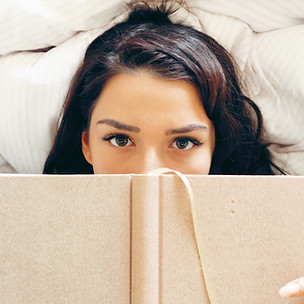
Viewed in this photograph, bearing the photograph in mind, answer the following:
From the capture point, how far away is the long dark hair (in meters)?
0.71

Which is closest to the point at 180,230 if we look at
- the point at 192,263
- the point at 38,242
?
the point at 192,263

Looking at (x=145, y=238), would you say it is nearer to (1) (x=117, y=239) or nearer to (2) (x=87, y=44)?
(1) (x=117, y=239)

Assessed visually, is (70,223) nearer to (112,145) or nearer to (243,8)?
(112,145)

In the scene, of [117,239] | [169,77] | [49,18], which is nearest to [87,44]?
[49,18]

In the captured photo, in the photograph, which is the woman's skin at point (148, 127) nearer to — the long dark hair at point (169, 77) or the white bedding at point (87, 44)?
the long dark hair at point (169, 77)

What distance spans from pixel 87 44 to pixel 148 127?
0.83ft

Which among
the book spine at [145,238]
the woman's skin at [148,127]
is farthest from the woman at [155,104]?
the book spine at [145,238]

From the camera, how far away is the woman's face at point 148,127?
659mm

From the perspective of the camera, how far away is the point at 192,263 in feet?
1.45

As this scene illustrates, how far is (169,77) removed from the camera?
679 mm

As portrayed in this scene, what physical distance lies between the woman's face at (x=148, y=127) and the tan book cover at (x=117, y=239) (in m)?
0.22

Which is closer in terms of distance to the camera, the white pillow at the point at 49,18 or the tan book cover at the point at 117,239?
the tan book cover at the point at 117,239

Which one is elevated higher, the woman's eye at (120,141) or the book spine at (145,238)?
the book spine at (145,238)

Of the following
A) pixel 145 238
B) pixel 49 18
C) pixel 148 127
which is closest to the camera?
pixel 145 238
